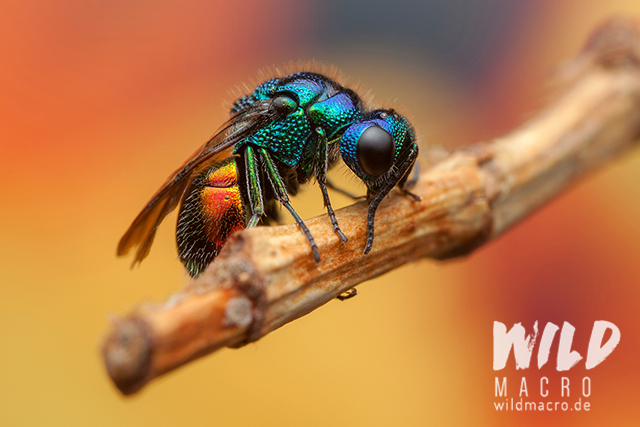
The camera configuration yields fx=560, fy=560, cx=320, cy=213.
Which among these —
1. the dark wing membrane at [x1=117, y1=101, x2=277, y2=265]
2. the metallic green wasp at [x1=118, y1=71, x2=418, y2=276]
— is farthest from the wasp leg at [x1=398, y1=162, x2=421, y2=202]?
the dark wing membrane at [x1=117, y1=101, x2=277, y2=265]

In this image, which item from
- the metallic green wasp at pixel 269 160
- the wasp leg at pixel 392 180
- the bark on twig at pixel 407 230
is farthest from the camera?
the metallic green wasp at pixel 269 160

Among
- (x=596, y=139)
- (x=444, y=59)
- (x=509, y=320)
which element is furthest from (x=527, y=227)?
(x=444, y=59)

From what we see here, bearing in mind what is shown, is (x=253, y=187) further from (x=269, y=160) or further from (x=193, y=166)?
(x=193, y=166)

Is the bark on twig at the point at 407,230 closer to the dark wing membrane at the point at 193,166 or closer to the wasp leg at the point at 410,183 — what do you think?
the wasp leg at the point at 410,183

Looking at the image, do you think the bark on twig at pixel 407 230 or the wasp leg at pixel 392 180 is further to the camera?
the wasp leg at pixel 392 180

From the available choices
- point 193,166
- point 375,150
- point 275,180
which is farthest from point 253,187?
point 375,150

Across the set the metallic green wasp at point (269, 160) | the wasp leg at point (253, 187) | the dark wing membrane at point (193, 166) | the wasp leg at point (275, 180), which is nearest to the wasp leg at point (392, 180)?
the metallic green wasp at point (269, 160)

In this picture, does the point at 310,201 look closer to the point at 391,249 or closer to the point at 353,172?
the point at 353,172
